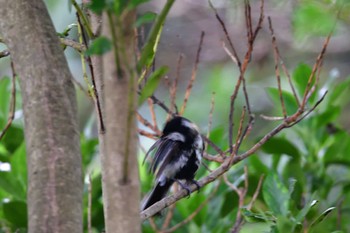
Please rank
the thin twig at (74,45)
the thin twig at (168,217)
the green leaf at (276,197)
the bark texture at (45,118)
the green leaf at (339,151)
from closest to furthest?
1. the bark texture at (45,118)
2. the thin twig at (74,45)
3. the green leaf at (276,197)
4. the thin twig at (168,217)
5. the green leaf at (339,151)

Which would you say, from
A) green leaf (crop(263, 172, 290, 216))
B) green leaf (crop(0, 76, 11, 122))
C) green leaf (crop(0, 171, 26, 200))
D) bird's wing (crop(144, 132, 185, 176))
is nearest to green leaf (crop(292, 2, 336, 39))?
green leaf (crop(263, 172, 290, 216))

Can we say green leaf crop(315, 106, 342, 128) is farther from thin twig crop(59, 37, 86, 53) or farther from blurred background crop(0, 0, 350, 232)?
thin twig crop(59, 37, 86, 53)

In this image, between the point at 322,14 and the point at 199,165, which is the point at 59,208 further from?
the point at 199,165

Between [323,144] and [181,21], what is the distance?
2969 millimetres

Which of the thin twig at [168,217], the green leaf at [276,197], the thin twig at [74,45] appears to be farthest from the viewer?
the thin twig at [168,217]

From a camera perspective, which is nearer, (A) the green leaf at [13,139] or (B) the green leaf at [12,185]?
(B) the green leaf at [12,185]

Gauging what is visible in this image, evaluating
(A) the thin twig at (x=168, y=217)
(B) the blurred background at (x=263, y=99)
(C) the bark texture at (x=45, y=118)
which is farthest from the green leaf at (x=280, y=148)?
(C) the bark texture at (x=45, y=118)

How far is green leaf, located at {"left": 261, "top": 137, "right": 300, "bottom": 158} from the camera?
3.29 meters

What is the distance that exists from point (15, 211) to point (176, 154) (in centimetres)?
90

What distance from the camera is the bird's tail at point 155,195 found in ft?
10.1

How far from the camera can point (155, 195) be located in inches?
124

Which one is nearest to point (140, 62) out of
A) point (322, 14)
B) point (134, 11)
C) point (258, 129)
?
point (134, 11)

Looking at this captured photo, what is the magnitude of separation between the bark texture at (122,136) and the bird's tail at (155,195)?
65.5 inches

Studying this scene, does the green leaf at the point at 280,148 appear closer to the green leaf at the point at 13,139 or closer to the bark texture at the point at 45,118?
the green leaf at the point at 13,139
